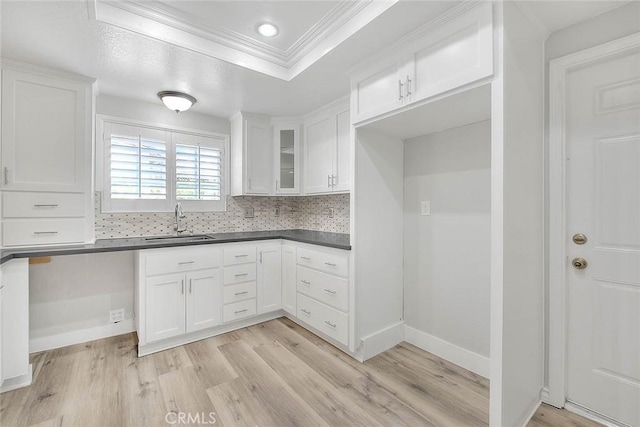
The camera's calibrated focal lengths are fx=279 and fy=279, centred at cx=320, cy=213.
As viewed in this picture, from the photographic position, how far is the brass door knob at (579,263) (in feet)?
5.57

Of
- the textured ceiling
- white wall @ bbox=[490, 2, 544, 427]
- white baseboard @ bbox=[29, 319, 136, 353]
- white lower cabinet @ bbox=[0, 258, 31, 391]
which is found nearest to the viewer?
white wall @ bbox=[490, 2, 544, 427]

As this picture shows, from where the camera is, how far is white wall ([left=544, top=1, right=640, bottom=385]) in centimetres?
152

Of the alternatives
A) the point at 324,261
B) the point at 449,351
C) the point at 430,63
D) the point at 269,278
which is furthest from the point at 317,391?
the point at 430,63

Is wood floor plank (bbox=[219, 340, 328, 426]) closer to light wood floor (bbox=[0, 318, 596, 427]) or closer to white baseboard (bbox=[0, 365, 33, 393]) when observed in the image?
light wood floor (bbox=[0, 318, 596, 427])

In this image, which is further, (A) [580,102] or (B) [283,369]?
(B) [283,369]

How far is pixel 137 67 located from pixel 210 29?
2.36ft

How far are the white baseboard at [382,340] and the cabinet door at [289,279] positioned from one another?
93 centimetres

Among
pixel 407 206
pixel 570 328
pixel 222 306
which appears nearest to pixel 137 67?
pixel 222 306

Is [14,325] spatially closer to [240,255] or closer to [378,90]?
[240,255]

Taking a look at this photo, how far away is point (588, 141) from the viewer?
65.6 inches

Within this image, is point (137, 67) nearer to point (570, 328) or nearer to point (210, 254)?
point (210, 254)

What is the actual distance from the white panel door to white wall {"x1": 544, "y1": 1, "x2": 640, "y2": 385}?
114 mm

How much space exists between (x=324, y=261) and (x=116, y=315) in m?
2.10

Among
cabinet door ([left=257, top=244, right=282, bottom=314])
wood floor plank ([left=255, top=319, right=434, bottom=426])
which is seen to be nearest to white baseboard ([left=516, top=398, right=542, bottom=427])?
wood floor plank ([left=255, top=319, right=434, bottom=426])
